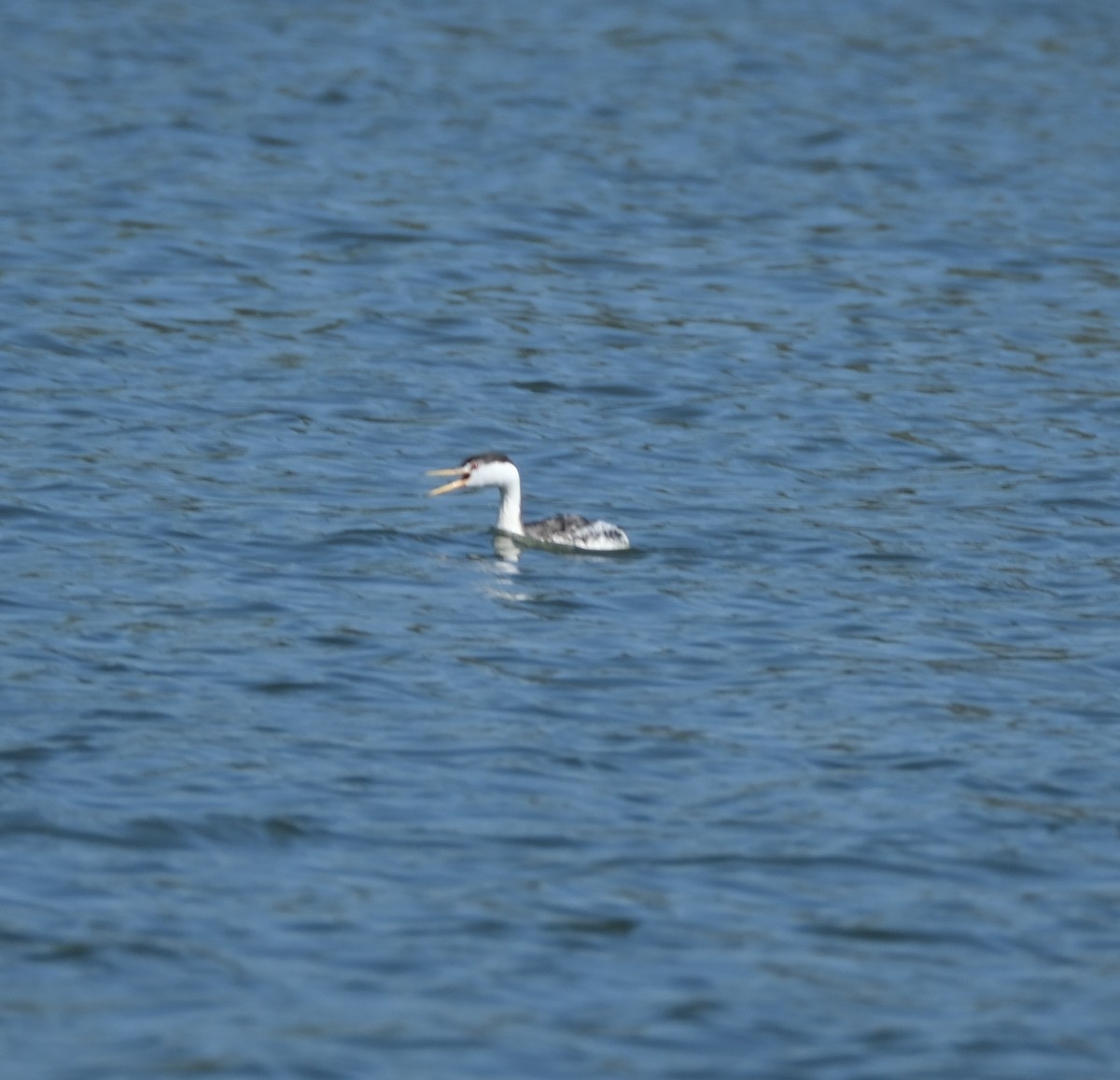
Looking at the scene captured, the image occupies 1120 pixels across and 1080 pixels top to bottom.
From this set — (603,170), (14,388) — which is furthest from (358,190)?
(14,388)

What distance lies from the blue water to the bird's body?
0.61 feet

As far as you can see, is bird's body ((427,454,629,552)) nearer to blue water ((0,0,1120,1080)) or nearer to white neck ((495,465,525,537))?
white neck ((495,465,525,537))

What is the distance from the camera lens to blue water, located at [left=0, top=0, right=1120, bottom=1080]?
9211 mm

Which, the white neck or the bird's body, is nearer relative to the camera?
the bird's body

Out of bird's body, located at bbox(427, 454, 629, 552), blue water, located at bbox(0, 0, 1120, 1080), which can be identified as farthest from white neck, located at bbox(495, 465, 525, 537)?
blue water, located at bbox(0, 0, 1120, 1080)

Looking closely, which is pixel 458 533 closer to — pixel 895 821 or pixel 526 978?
pixel 895 821

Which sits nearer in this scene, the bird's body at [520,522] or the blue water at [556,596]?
the blue water at [556,596]

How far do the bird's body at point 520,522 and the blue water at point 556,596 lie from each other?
0.61 ft

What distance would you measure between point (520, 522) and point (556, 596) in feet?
4.70

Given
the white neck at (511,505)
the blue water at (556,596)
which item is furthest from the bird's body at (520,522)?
the blue water at (556,596)

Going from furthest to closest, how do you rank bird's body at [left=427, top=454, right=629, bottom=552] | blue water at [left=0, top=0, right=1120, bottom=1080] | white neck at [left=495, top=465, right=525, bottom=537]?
1. white neck at [left=495, top=465, right=525, bottom=537]
2. bird's body at [left=427, top=454, right=629, bottom=552]
3. blue water at [left=0, top=0, right=1120, bottom=1080]

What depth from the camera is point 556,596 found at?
1467 cm

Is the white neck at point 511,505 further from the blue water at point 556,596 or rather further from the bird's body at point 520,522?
the blue water at point 556,596

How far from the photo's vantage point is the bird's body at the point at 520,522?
15.3m
